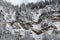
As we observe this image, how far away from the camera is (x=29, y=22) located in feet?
10.7

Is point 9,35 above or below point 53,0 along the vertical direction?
below

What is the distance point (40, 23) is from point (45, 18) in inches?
5.0

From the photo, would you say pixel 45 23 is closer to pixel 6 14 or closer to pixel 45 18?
pixel 45 18

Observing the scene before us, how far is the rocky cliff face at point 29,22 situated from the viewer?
3.11 meters

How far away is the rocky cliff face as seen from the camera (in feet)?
10.2

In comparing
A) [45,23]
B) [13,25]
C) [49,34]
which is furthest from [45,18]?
[13,25]

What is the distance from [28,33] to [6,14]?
1.83ft

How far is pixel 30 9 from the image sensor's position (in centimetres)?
340

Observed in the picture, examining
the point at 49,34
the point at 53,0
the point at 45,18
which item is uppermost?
the point at 53,0

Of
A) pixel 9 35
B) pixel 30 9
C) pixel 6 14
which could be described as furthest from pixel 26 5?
pixel 9 35

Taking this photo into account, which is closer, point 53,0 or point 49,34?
point 49,34

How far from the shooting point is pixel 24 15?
3318mm

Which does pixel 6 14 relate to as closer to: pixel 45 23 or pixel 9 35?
pixel 9 35

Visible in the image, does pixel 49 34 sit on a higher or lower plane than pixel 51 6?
lower
